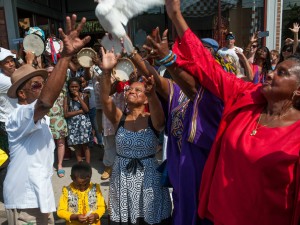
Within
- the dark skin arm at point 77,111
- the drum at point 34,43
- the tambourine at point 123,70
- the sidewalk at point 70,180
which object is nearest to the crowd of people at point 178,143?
the sidewalk at point 70,180

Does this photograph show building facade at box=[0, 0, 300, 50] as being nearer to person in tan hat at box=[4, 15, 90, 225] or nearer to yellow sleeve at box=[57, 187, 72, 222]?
yellow sleeve at box=[57, 187, 72, 222]

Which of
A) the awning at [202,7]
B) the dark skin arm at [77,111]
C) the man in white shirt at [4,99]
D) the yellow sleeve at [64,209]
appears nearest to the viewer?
the yellow sleeve at [64,209]

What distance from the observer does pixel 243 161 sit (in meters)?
1.64

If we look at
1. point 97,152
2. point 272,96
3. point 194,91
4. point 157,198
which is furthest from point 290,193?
point 97,152

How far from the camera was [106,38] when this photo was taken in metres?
2.12

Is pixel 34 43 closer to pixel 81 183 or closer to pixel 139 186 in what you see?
pixel 81 183

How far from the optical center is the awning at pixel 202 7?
Result: 6973 millimetres

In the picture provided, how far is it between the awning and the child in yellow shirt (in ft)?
17.0

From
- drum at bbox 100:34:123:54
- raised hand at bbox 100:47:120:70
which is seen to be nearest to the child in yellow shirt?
raised hand at bbox 100:47:120:70

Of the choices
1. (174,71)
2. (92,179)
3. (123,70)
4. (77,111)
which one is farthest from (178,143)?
(77,111)

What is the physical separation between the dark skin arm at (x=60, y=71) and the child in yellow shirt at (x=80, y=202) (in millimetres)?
A: 1056

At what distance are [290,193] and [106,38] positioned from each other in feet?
4.82

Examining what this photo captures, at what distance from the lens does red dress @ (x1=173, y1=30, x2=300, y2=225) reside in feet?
5.11

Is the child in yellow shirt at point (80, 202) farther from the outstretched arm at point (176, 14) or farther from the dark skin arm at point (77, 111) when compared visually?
the dark skin arm at point (77, 111)
